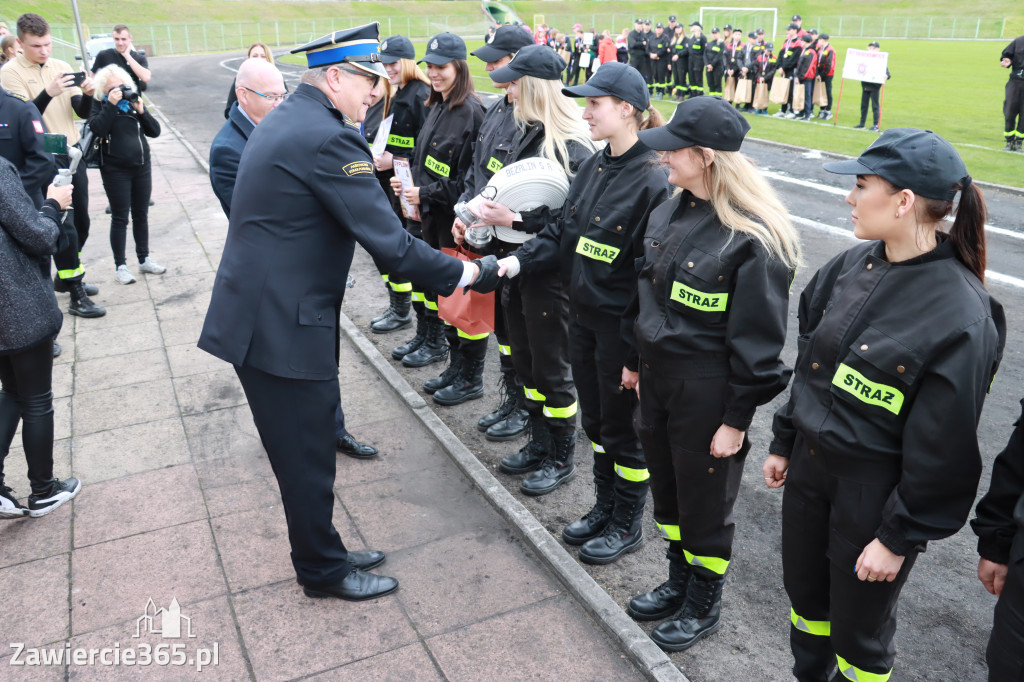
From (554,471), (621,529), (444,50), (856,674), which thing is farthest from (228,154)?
(856,674)

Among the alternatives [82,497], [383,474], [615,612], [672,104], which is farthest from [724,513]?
[672,104]

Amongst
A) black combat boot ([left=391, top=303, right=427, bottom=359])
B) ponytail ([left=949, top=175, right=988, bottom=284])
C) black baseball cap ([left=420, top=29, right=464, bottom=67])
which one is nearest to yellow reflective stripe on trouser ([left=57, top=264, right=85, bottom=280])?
black combat boot ([left=391, top=303, right=427, bottom=359])

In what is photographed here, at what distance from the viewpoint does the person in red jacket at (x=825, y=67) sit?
19875mm

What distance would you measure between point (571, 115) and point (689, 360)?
7.00ft

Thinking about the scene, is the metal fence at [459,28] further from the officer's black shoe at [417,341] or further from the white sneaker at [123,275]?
A: the officer's black shoe at [417,341]

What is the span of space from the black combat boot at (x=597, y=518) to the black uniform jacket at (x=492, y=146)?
79.4 inches

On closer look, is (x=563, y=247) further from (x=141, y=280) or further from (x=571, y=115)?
(x=141, y=280)

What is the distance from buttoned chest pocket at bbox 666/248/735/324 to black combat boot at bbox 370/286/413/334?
15.7 ft

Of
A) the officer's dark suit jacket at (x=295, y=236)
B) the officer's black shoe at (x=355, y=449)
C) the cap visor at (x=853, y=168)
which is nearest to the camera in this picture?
the cap visor at (x=853, y=168)

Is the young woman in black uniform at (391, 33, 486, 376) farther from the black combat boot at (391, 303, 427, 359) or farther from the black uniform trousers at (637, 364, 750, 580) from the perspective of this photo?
the black uniform trousers at (637, 364, 750, 580)

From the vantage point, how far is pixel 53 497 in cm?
478

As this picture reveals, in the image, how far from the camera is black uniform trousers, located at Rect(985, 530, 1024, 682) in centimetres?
236

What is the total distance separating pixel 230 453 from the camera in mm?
5473

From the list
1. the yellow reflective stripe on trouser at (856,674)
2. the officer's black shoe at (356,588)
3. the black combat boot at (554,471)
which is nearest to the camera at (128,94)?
the black combat boot at (554,471)
